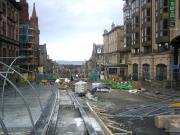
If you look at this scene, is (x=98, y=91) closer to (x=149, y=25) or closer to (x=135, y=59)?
(x=149, y=25)

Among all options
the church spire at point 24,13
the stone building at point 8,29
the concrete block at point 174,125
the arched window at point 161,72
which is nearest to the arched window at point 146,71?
the arched window at point 161,72

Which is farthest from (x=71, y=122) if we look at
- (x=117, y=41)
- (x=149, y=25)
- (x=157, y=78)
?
(x=117, y=41)

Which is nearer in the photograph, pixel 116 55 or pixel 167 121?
pixel 167 121

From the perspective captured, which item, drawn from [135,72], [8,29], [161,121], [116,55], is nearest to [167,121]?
[161,121]

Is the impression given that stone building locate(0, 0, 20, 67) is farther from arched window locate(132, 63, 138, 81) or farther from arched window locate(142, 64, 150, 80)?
arched window locate(132, 63, 138, 81)

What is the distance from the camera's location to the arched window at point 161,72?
6058 cm

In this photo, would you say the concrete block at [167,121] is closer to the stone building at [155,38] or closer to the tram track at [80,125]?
the tram track at [80,125]

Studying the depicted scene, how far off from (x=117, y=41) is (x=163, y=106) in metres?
94.1

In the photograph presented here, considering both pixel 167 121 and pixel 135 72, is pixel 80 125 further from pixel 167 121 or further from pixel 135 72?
pixel 135 72

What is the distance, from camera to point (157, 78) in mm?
64375

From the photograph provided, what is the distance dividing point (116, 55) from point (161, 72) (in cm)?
5861

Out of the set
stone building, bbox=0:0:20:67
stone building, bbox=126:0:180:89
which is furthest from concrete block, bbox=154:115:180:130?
stone building, bbox=0:0:20:67

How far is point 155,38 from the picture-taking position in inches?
2579

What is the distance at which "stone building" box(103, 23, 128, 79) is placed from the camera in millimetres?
111713
